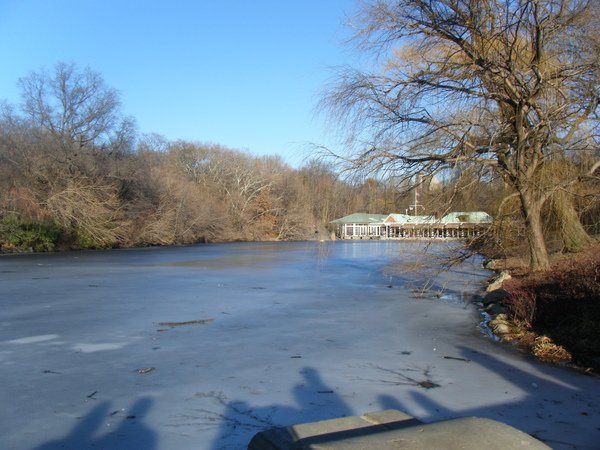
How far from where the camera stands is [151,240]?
174ft

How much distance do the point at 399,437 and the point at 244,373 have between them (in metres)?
4.12

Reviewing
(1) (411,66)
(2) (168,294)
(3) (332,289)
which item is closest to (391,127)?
(1) (411,66)

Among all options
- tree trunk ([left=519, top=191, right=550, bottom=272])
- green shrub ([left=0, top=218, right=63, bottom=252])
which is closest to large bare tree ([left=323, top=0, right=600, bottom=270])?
tree trunk ([left=519, top=191, right=550, bottom=272])

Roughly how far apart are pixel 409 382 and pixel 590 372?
259 centimetres

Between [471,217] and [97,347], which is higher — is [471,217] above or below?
above

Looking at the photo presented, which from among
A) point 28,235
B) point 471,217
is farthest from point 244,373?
point 28,235

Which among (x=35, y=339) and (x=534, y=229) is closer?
(x=35, y=339)

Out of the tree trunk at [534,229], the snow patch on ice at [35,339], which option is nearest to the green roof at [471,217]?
the tree trunk at [534,229]

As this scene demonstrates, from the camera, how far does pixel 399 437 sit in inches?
110

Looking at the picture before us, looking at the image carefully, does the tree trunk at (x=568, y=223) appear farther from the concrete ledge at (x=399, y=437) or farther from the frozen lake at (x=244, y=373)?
the concrete ledge at (x=399, y=437)

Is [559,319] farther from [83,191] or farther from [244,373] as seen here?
[83,191]

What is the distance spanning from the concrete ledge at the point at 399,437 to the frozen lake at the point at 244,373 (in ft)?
4.95

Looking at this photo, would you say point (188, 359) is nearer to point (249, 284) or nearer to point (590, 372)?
point (590, 372)

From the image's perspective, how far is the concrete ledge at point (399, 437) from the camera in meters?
2.70
